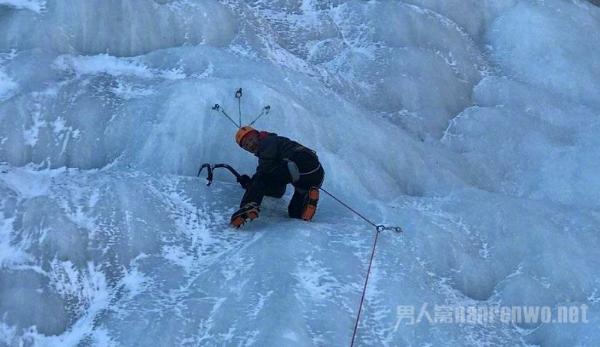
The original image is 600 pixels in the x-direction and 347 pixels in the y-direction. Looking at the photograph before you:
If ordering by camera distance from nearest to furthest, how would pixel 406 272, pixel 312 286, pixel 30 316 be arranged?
pixel 30 316 → pixel 312 286 → pixel 406 272

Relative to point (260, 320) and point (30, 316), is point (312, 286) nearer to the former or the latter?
point (260, 320)

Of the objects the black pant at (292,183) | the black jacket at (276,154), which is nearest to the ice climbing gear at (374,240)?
the black pant at (292,183)

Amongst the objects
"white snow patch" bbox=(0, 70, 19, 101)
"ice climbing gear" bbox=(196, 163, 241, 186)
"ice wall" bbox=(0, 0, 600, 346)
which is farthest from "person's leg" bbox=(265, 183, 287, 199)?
"white snow patch" bbox=(0, 70, 19, 101)

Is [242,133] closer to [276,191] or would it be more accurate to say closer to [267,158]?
[267,158]

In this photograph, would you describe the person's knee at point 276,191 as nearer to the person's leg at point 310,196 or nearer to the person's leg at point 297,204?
the person's leg at point 297,204

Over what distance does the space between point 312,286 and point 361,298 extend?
46 centimetres

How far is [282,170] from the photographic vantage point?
8.45 metres

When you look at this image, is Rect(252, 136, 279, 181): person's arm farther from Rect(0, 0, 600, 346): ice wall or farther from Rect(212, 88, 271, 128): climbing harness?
Rect(212, 88, 271, 128): climbing harness

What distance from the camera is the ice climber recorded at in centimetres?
830

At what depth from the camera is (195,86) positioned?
9375mm

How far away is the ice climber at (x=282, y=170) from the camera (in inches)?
327

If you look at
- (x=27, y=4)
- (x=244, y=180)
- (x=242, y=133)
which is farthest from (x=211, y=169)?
(x=27, y=4)

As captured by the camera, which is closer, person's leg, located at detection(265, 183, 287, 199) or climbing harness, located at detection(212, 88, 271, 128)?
person's leg, located at detection(265, 183, 287, 199)

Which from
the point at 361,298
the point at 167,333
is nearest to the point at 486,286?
the point at 361,298
